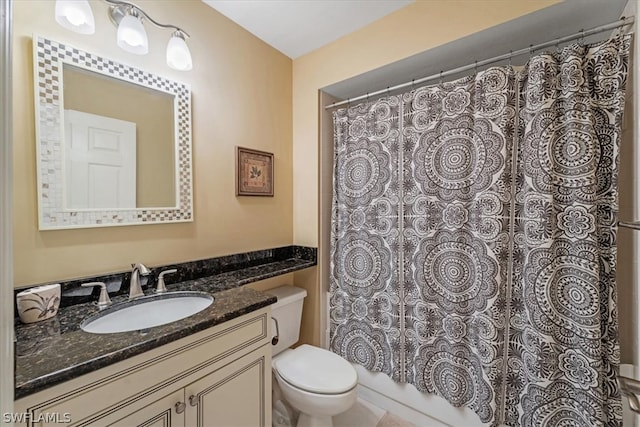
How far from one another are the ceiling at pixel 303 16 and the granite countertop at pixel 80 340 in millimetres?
1534

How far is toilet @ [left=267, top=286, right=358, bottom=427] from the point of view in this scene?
124 cm

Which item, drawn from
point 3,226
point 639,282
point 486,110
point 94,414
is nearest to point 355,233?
point 486,110

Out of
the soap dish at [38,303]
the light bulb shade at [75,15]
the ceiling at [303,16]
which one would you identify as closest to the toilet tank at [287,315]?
the soap dish at [38,303]

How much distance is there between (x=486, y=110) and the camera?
1.29m

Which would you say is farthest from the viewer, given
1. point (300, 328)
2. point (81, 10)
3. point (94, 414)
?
point (300, 328)

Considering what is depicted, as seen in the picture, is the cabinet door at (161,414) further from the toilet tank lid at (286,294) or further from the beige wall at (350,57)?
the beige wall at (350,57)

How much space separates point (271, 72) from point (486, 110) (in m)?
1.36

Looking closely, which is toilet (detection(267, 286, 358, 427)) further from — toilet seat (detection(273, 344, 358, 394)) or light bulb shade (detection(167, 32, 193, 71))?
light bulb shade (detection(167, 32, 193, 71))

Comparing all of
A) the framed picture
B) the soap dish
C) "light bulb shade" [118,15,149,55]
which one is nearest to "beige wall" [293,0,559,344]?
the framed picture

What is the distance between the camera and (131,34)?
112 cm

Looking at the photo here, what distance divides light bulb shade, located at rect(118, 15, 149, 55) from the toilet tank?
4.76 feet

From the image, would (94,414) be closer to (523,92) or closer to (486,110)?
(486,110)

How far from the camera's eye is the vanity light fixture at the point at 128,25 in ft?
3.20

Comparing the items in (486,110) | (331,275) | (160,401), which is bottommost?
(160,401)
